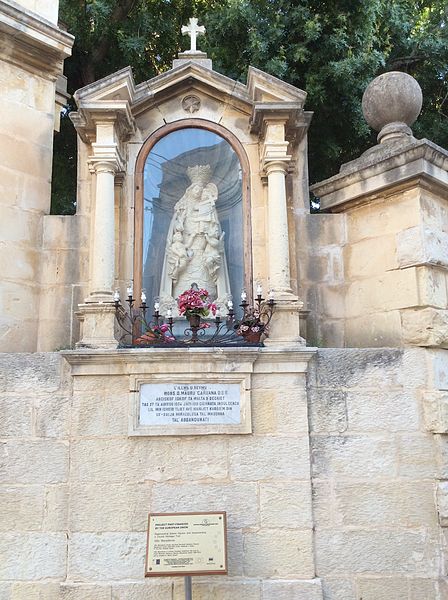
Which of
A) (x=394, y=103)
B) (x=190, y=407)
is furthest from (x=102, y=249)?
(x=394, y=103)

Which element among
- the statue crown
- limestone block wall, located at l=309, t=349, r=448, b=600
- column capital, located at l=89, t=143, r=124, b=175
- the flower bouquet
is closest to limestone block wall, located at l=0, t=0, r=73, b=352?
column capital, located at l=89, t=143, r=124, b=175

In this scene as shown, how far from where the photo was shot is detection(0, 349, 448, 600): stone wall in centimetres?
459

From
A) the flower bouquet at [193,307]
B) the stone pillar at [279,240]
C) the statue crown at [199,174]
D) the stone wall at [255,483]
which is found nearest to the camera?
the stone wall at [255,483]

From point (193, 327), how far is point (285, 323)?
0.79 metres

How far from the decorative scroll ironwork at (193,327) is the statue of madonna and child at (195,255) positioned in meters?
0.25

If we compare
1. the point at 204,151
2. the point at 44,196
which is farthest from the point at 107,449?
the point at 204,151

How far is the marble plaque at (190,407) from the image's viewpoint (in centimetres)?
477

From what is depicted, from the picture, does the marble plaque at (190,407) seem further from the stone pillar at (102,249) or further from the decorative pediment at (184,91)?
the decorative pediment at (184,91)

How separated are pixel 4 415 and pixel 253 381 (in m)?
2.05

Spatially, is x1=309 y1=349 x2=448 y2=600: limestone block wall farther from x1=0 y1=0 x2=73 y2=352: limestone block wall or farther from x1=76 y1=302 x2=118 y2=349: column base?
x1=0 y1=0 x2=73 y2=352: limestone block wall

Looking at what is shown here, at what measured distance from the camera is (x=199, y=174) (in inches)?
240

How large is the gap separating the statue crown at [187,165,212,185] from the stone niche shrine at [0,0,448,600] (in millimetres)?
16

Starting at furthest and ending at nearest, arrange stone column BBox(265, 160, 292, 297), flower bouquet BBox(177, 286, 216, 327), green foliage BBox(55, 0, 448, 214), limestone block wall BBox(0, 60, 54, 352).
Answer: green foliage BBox(55, 0, 448, 214) < limestone block wall BBox(0, 60, 54, 352) < stone column BBox(265, 160, 292, 297) < flower bouquet BBox(177, 286, 216, 327)

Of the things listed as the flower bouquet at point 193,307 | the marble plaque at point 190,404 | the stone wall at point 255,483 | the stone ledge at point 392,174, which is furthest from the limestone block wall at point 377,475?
the stone ledge at point 392,174
